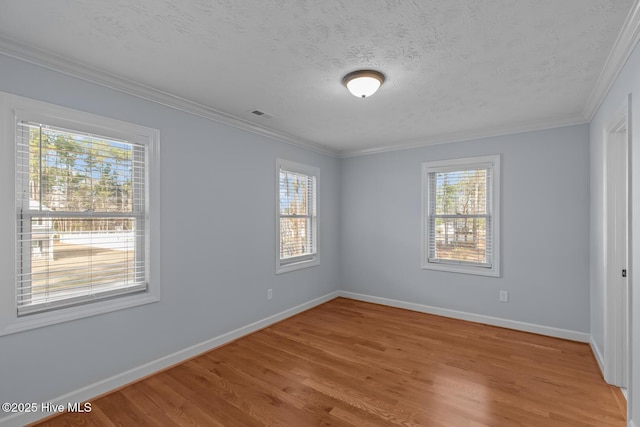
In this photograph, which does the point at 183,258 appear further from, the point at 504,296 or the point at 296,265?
the point at 504,296

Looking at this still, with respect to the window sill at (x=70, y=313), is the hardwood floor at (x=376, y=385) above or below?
below

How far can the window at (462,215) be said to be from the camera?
397 centimetres

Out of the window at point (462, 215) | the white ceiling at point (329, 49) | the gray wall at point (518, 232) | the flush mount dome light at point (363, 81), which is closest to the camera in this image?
the white ceiling at point (329, 49)

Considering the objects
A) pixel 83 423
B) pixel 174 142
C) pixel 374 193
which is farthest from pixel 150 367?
pixel 374 193

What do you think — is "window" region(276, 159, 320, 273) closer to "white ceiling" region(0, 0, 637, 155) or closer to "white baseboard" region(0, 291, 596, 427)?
"white baseboard" region(0, 291, 596, 427)

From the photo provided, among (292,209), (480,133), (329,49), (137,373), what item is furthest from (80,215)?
(480,133)

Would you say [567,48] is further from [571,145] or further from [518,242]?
[518,242]

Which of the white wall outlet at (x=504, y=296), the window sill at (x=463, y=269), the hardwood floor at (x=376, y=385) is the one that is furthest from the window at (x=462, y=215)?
the hardwood floor at (x=376, y=385)

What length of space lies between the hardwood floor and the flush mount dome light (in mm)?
2440

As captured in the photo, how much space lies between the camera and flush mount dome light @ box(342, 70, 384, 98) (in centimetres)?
237

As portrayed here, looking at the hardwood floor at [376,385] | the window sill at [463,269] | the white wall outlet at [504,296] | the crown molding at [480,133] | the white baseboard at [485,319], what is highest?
the crown molding at [480,133]

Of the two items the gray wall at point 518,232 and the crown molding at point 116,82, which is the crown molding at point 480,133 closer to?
the gray wall at point 518,232

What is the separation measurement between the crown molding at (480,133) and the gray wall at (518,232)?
2.3 inches

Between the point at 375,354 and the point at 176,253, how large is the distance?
2232mm
